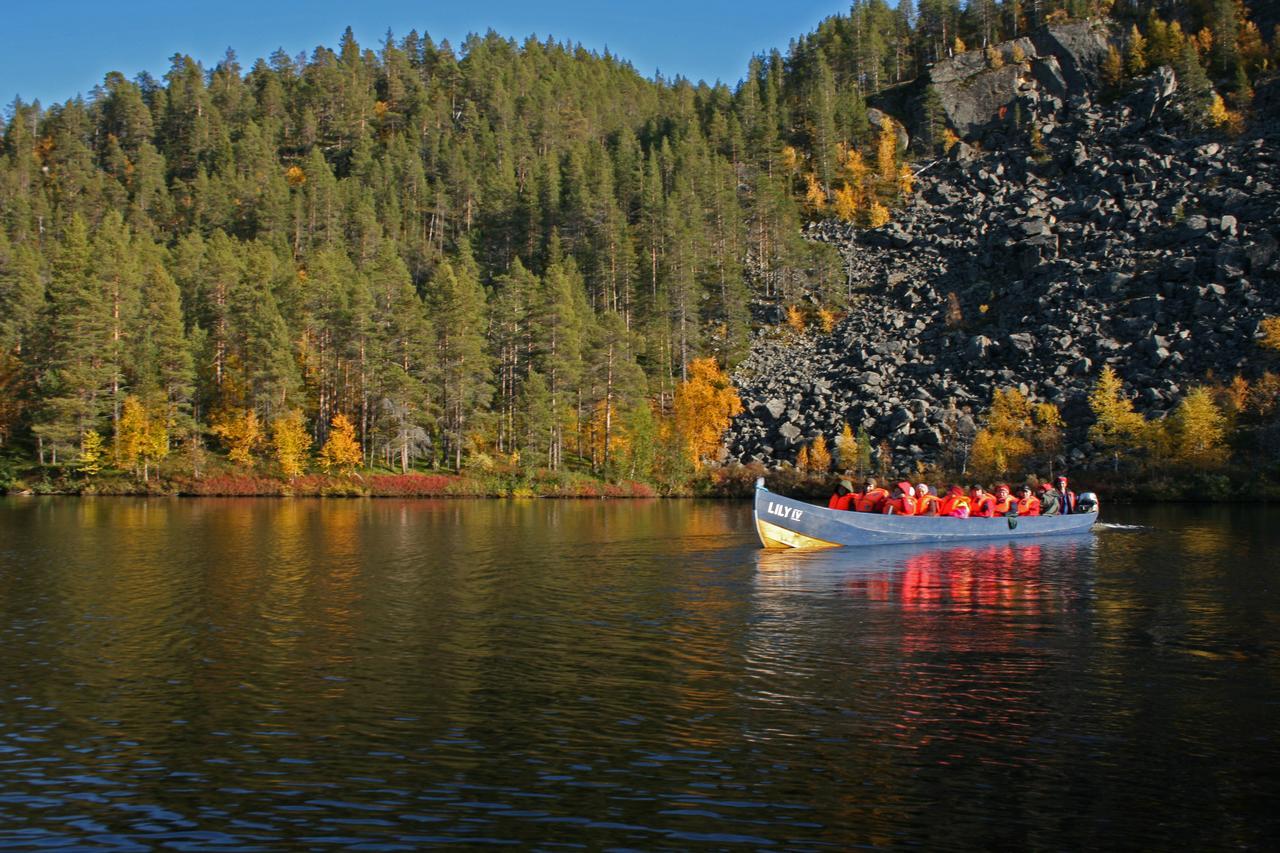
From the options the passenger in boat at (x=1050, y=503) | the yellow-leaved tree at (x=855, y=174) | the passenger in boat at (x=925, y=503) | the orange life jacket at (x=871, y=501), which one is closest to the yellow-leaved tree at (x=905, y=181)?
the yellow-leaved tree at (x=855, y=174)

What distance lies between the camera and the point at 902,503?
4650 cm

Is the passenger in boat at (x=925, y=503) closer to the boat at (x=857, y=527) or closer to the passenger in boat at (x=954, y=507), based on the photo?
the passenger in boat at (x=954, y=507)

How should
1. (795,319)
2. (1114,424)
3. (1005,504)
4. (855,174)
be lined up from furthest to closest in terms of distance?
(855,174) < (795,319) < (1114,424) < (1005,504)

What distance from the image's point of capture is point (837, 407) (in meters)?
99.3

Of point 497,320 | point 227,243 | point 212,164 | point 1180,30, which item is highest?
point 1180,30

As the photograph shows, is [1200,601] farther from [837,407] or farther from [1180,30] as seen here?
[1180,30]

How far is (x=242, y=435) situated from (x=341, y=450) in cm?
912

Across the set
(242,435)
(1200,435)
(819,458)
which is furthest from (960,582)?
(242,435)

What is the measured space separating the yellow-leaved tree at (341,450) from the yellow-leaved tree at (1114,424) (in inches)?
2476

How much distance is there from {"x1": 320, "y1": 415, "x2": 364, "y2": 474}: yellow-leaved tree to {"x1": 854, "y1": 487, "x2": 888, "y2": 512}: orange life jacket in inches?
2120

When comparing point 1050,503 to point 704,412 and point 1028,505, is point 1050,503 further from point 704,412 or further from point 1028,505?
point 704,412

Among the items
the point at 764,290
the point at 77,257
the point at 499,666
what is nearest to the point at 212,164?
the point at 77,257

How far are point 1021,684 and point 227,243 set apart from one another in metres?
112

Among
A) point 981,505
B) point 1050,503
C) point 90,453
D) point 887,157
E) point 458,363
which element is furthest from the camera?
point 887,157
